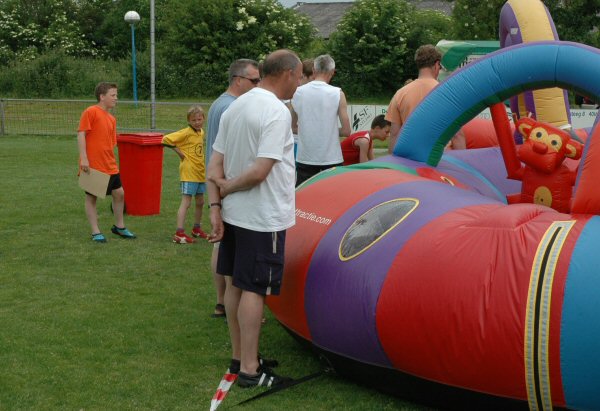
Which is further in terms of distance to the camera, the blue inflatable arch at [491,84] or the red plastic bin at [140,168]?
the red plastic bin at [140,168]

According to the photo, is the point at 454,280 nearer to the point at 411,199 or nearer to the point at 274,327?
the point at 411,199

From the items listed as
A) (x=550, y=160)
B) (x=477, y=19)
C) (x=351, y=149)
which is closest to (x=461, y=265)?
(x=550, y=160)

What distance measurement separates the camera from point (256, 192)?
4785 millimetres

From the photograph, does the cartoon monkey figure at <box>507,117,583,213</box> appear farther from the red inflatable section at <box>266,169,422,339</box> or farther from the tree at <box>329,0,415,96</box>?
the tree at <box>329,0,415,96</box>

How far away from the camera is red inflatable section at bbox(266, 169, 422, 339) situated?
5043 millimetres

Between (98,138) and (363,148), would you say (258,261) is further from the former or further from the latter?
(98,138)

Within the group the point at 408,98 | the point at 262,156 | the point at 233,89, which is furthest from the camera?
the point at 408,98

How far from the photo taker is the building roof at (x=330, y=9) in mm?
65812

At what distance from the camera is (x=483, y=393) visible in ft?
13.6

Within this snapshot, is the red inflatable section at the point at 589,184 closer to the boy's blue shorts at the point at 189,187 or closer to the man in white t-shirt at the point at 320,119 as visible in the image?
the man in white t-shirt at the point at 320,119

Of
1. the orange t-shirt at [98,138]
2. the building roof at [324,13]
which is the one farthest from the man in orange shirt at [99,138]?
the building roof at [324,13]

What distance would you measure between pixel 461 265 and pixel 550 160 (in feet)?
5.69

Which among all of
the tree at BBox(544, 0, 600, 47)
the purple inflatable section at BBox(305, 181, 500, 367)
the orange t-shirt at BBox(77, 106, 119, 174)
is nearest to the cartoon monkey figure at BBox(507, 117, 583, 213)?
the purple inflatable section at BBox(305, 181, 500, 367)

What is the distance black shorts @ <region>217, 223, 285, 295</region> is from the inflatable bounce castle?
219 mm
